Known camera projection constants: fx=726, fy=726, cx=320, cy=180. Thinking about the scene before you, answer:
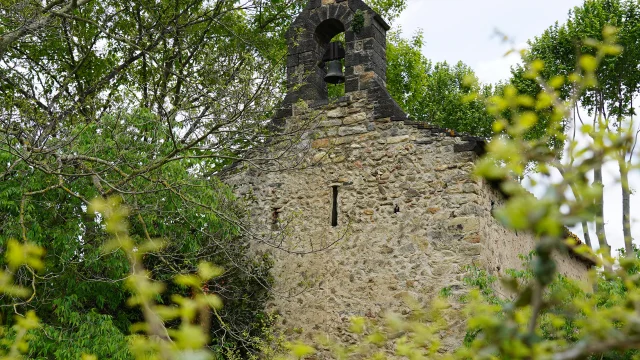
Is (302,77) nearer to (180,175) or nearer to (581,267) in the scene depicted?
(180,175)

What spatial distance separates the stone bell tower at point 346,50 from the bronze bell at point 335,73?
0.58 ft

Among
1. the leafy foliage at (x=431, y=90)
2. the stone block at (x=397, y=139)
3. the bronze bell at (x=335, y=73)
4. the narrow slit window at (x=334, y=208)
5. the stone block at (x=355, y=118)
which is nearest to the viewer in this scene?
the stone block at (x=397, y=139)

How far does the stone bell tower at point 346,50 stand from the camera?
403 inches

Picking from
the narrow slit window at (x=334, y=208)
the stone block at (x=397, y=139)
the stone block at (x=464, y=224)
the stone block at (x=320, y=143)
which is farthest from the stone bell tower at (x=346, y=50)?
the stone block at (x=464, y=224)

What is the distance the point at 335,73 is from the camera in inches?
418

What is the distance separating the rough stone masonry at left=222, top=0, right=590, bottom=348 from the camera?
9.17 m

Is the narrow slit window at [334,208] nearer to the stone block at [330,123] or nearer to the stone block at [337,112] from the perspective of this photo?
the stone block at [330,123]

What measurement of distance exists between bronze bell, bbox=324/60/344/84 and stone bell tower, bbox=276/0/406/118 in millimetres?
178

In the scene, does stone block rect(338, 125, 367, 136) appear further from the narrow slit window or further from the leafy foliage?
the leafy foliage

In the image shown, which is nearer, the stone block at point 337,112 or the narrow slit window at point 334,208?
the narrow slit window at point 334,208

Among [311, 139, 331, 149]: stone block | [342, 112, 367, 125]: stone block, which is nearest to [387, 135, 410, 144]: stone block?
[342, 112, 367, 125]: stone block

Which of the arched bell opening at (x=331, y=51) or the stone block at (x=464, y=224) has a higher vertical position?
the arched bell opening at (x=331, y=51)

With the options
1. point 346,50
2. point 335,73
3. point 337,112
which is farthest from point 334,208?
point 346,50

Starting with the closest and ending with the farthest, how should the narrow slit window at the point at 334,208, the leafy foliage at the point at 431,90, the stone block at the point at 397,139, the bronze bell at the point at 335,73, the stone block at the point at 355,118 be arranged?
the stone block at the point at 397,139 → the narrow slit window at the point at 334,208 → the stone block at the point at 355,118 → the bronze bell at the point at 335,73 → the leafy foliage at the point at 431,90
